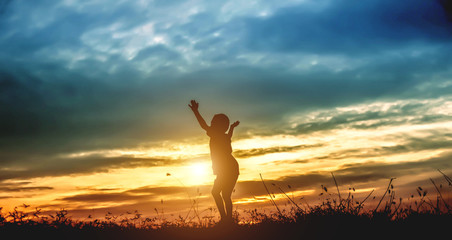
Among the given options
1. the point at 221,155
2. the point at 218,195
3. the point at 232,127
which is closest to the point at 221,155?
the point at 221,155

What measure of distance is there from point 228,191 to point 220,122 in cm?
163

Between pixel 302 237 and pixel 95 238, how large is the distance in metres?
3.97

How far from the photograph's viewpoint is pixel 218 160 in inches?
359

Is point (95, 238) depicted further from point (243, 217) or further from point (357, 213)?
point (357, 213)

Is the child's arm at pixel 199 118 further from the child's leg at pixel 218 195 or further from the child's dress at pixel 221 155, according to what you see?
the child's leg at pixel 218 195

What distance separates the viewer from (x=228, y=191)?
29.5ft

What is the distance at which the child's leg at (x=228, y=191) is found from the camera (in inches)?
347

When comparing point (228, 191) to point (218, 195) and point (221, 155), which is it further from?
point (221, 155)

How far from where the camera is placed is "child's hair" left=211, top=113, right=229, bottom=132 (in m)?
9.22

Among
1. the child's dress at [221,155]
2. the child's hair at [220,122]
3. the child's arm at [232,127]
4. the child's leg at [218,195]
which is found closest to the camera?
the child's leg at [218,195]

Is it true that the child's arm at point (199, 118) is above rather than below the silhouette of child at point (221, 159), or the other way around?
above

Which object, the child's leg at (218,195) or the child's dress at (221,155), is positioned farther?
the child's dress at (221,155)

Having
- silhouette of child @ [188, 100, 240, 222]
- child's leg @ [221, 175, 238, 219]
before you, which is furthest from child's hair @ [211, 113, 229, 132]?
child's leg @ [221, 175, 238, 219]

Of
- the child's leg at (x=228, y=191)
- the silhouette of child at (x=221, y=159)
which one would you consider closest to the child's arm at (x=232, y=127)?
the silhouette of child at (x=221, y=159)
